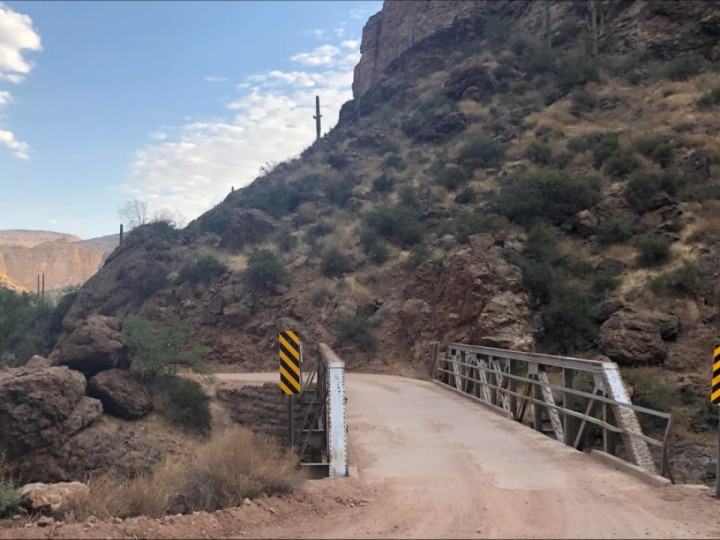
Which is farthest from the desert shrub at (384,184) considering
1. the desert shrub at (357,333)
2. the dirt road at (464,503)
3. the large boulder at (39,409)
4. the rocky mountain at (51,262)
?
the rocky mountain at (51,262)

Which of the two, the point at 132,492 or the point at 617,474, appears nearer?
the point at 132,492

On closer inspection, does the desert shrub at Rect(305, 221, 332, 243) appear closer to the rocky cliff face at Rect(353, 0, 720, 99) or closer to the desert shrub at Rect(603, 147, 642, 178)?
the desert shrub at Rect(603, 147, 642, 178)

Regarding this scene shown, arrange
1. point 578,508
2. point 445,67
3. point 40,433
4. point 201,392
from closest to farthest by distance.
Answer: point 578,508, point 40,433, point 201,392, point 445,67

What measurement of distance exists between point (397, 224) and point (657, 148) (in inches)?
492

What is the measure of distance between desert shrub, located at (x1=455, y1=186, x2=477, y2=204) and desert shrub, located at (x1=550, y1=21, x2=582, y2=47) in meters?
18.7

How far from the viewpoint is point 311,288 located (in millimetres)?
28109

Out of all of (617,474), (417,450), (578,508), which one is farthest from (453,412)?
(578,508)

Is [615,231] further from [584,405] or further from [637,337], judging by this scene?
[584,405]

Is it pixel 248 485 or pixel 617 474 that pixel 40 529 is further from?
pixel 617 474

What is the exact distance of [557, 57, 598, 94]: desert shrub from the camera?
34344 mm

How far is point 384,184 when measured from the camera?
36.3 m

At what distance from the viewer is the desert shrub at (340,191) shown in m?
37.6

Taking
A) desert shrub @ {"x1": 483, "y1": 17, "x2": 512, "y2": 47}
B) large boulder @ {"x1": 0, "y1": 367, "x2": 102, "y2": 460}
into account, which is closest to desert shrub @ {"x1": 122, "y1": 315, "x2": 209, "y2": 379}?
large boulder @ {"x1": 0, "y1": 367, "x2": 102, "y2": 460}

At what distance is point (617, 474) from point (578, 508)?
1713mm
